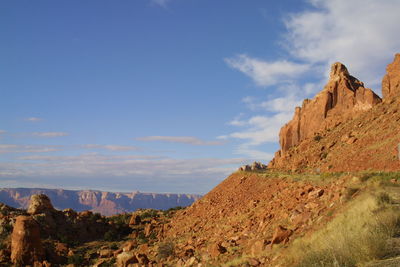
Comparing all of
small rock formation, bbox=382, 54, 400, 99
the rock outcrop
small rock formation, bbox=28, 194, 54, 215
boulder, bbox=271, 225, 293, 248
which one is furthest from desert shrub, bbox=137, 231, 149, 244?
small rock formation, bbox=382, 54, 400, 99

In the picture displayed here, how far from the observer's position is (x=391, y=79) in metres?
49.8

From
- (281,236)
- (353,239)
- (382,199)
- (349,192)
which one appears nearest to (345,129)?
(349,192)

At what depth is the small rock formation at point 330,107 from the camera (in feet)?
170

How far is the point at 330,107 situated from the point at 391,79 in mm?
10462

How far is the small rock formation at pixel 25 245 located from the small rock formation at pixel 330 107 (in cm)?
4377

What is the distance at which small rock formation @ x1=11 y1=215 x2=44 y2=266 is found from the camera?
28375 millimetres

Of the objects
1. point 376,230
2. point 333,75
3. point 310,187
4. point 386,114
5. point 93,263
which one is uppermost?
point 333,75

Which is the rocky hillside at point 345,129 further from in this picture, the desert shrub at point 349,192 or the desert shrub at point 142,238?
the desert shrub at point 142,238

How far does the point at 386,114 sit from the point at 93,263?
120 feet

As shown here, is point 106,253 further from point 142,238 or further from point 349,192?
point 349,192

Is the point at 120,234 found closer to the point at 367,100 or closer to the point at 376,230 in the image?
the point at 376,230

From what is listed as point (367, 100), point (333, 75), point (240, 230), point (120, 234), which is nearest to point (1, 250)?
point (120, 234)

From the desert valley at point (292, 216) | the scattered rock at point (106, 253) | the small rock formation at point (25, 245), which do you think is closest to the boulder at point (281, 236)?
the desert valley at point (292, 216)

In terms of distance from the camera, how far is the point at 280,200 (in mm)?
24219
